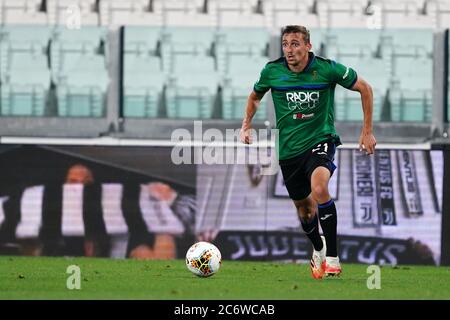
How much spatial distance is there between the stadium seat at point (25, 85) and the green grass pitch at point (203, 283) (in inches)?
329

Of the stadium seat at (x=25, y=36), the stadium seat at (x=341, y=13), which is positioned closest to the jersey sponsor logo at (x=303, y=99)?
the stadium seat at (x=341, y=13)

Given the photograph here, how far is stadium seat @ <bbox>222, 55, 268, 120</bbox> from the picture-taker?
68.6 feet

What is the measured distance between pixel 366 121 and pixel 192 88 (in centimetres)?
1186

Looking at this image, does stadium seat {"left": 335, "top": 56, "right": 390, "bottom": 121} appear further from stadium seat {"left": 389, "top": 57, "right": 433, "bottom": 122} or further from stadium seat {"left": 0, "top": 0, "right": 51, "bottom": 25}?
stadium seat {"left": 0, "top": 0, "right": 51, "bottom": 25}

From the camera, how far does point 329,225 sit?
32.5 ft

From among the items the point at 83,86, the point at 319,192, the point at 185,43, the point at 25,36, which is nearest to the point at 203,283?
the point at 319,192

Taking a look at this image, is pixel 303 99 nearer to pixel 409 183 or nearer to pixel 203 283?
pixel 203 283

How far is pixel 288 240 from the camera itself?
48.1 ft

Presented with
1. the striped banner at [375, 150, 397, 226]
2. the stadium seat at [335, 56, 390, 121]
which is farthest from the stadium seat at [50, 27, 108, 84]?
the striped banner at [375, 150, 397, 226]

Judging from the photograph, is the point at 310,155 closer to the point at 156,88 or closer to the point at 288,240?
the point at 288,240

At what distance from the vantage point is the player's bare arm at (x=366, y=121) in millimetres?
9695

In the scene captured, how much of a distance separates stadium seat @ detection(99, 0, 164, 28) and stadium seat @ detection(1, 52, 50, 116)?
1.44 metres
